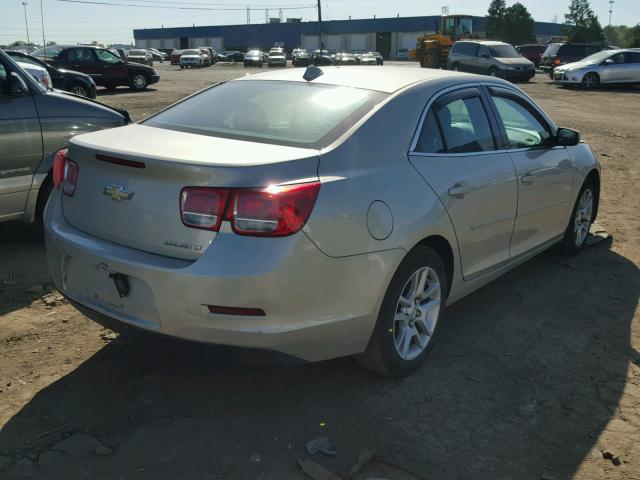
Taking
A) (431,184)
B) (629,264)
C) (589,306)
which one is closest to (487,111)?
(431,184)

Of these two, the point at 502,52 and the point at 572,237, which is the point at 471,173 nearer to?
the point at 572,237

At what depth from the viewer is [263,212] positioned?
2.79m

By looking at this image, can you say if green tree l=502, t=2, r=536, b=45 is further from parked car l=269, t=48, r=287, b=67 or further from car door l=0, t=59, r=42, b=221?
car door l=0, t=59, r=42, b=221

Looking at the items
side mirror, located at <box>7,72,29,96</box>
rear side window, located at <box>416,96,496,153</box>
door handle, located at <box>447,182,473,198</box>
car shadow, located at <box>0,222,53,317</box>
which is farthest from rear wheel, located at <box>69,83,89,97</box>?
door handle, located at <box>447,182,473,198</box>

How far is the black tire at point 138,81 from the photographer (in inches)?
990

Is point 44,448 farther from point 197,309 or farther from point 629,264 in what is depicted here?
point 629,264

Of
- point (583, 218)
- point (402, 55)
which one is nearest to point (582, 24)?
point (402, 55)

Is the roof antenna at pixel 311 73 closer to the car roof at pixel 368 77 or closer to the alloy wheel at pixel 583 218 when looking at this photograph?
the car roof at pixel 368 77

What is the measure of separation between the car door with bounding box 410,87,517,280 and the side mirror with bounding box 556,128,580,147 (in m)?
0.85

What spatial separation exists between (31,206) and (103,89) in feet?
75.0

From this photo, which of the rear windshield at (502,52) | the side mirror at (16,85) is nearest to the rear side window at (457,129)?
the side mirror at (16,85)

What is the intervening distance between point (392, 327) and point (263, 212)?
39.9 inches

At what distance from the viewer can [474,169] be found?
3928mm

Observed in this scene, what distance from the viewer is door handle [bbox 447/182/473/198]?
367cm
